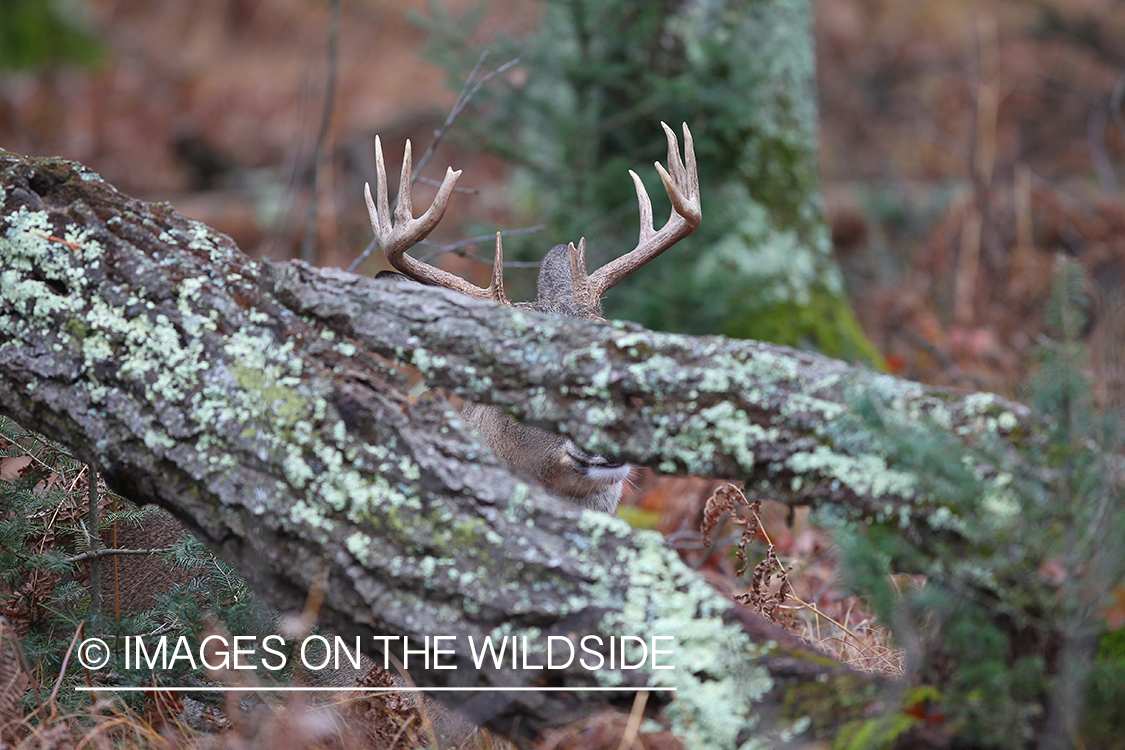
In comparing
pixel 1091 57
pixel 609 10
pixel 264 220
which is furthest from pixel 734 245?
pixel 1091 57

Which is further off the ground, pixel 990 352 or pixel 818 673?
pixel 990 352

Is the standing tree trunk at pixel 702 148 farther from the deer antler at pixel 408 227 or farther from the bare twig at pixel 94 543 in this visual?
the bare twig at pixel 94 543

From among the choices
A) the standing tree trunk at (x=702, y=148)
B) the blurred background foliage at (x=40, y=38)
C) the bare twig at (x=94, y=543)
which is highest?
the blurred background foliage at (x=40, y=38)

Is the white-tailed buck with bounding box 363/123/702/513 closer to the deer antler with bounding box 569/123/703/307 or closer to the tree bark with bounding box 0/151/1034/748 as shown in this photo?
the deer antler with bounding box 569/123/703/307

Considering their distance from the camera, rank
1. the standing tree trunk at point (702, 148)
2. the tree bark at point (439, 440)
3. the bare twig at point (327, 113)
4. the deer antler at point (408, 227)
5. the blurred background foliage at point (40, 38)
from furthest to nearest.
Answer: the blurred background foliage at point (40, 38) < the bare twig at point (327, 113) < the standing tree trunk at point (702, 148) < the deer antler at point (408, 227) < the tree bark at point (439, 440)

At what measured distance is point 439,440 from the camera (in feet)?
7.71

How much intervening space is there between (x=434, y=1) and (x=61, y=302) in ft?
14.7

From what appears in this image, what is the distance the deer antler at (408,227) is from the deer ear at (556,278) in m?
0.19

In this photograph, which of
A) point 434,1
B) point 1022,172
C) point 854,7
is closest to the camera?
point 434,1

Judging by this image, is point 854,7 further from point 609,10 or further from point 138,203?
point 138,203

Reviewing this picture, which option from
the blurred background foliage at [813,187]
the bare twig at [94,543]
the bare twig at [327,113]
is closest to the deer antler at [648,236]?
the blurred background foliage at [813,187]

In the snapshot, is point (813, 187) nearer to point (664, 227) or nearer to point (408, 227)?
point (664, 227)

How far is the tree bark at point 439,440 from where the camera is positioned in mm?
2170

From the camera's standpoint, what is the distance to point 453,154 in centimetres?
1194
